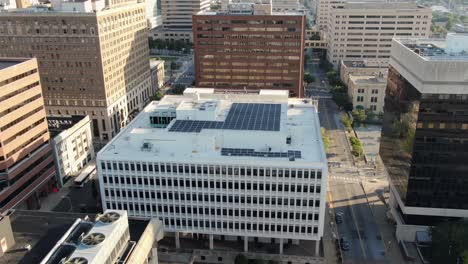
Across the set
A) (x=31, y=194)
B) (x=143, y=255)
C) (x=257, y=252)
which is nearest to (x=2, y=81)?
(x=31, y=194)

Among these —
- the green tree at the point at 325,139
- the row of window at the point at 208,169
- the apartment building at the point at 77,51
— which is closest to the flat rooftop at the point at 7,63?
the apartment building at the point at 77,51

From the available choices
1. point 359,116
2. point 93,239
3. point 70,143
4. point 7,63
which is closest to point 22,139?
point 7,63

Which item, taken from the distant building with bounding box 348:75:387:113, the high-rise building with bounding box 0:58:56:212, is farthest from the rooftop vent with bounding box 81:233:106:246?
the distant building with bounding box 348:75:387:113

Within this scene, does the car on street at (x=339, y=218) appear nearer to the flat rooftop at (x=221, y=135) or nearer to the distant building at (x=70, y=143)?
the flat rooftop at (x=221, y=135)

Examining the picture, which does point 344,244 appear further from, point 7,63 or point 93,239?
point 7,63

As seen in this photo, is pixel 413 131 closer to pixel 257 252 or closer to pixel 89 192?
pixel 257 252

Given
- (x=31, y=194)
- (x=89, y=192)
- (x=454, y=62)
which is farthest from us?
(x=89, y=192)
